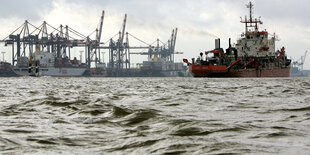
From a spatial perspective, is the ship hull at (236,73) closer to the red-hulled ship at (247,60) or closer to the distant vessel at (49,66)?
the red-hulled ship at (247,60)

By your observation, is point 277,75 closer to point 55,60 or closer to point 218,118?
point 218,118

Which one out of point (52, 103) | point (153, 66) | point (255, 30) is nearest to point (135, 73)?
point (153, 66)

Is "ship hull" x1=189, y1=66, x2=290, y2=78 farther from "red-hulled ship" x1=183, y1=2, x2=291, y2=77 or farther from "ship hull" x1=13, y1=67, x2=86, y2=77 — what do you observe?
"ship hull" x1=13, y1=67, x2=86, y2=77

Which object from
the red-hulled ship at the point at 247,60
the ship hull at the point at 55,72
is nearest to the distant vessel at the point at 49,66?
the ship hull at the point at 55,72

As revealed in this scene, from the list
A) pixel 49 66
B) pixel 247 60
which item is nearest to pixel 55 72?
pixel 49 66

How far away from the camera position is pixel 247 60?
2638 inches

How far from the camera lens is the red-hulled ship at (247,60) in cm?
6325

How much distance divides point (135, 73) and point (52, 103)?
6951 inches

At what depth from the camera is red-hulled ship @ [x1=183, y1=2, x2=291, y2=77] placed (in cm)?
6325

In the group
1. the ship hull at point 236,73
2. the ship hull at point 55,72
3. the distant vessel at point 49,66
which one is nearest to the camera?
the ship hull at point 236,73

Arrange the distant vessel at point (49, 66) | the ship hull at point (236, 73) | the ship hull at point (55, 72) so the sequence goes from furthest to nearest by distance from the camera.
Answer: the distant vessel at point (49, 66)
the ship hull at point (55, 72)
the ship hull at point (236, 73)

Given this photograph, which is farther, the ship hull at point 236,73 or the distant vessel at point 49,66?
the distant vessel at point 49,66

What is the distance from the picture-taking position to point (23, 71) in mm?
147375

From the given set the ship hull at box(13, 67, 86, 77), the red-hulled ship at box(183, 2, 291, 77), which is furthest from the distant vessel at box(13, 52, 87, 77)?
the red-hulled ship at box(183, 2, 291, 77)
